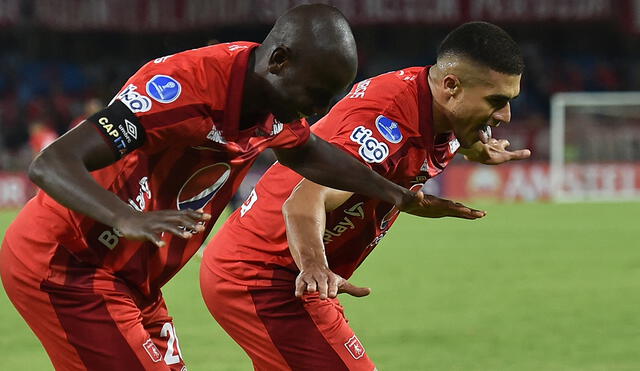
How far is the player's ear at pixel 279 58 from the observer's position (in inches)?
130

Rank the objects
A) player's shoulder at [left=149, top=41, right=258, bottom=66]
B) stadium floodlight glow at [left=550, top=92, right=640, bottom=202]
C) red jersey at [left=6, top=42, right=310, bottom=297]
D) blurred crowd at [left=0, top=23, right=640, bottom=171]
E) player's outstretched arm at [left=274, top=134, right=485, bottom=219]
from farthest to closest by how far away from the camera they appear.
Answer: blurred crowd at [left=0, top=23, right=640, bottom=171]
stadium floodlight glow at [left=550, top=92, right=640, bottom=202]
player's outstretched arm at [left=274, top=134, right=485, bottom=219]
player's shoulder at [left=149, top=41, right=258, bottom=66]
red jersey at [left=6, top=42, right=310, bottom=297]

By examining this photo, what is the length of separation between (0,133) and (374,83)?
23.3 metres

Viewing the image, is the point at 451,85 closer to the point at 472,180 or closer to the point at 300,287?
the point at 300,287

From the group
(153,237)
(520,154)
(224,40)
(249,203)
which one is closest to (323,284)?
(153,237)

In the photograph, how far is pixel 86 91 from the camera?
2922 centimetres

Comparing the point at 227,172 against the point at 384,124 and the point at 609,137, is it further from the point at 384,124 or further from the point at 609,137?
the point at 609,137

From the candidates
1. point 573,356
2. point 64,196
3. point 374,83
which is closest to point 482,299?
point 573,356

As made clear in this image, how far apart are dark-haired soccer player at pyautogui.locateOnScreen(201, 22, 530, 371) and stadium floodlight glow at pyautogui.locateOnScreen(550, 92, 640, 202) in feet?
67.0

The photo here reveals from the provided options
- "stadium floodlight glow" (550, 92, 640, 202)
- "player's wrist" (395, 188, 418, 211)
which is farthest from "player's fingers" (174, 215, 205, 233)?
"stadium floodlight glow" (550, 92, 640, 202)

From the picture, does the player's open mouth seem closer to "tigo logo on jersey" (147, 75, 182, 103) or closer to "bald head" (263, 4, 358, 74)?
"bald head" (263, 4, 358, 74)

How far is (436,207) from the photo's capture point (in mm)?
4031

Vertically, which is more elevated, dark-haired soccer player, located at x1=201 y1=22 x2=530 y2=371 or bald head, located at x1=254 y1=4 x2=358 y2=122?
bald head, located at x1=254 y1=4 x2=358 y2=122

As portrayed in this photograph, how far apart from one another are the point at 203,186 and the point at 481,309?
19.0 ft

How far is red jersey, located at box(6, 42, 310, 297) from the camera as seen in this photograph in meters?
3.22
